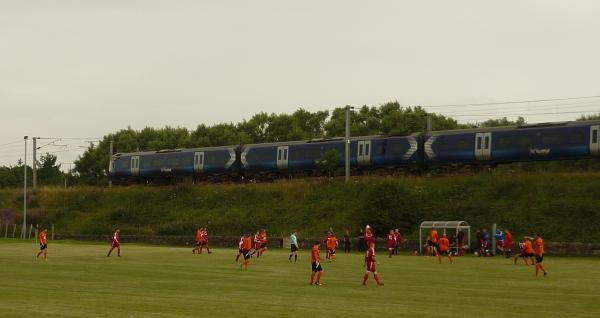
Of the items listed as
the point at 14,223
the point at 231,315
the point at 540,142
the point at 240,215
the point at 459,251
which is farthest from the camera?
the point at 14,223

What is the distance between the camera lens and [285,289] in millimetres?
29281

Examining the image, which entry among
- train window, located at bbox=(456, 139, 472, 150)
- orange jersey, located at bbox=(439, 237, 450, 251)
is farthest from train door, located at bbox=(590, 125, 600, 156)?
orange jersey, located at bbox=(439, 237, 450, 251)

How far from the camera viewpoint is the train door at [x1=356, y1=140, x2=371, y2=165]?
74.4 meters

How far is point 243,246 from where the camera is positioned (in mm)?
40781

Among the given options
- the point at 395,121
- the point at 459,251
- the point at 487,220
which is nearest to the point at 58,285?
the point at 459,251

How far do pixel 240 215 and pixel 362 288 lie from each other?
150 ft

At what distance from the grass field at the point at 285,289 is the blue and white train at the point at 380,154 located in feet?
63.7

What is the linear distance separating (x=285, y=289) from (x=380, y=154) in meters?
45.2

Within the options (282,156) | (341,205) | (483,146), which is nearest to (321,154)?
(282,156)

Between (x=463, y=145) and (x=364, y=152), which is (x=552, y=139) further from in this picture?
(x=364, y=152)

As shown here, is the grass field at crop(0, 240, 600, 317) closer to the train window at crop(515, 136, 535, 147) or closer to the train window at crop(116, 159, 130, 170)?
the train window at crop(515, 136, 535, 147)

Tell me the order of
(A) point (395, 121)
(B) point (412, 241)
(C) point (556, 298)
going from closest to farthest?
1. (C) point (556, 298)
2. (B) point (412, 241)
3. (A) point (395, 121)

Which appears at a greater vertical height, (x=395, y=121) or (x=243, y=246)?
(x=395, y=121)

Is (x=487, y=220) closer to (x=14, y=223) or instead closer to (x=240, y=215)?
(x=240, y=215)
